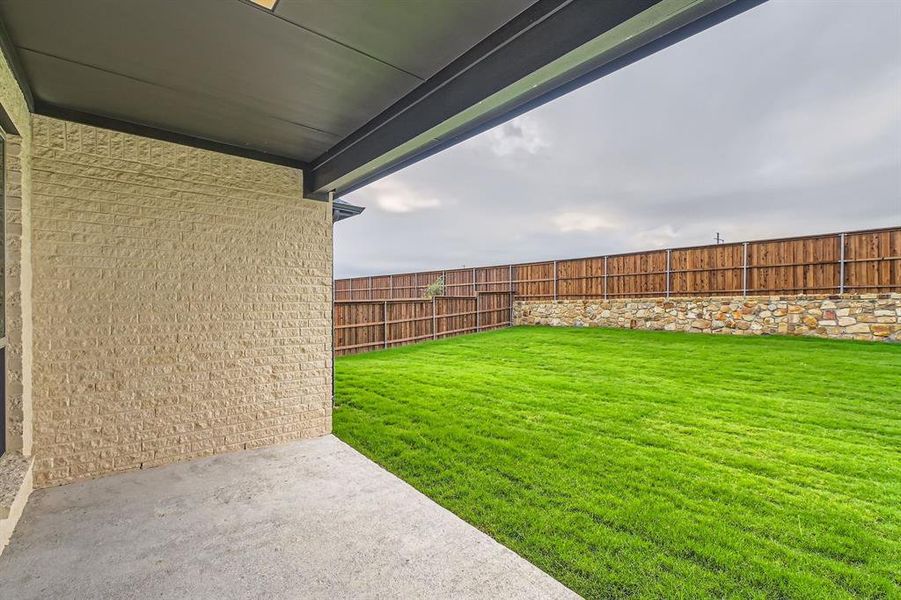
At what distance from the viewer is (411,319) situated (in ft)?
38.1

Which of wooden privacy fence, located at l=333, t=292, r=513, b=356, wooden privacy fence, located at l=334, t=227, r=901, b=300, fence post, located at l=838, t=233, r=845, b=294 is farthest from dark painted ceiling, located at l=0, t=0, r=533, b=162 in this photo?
fence post, located at l=838, t=233, r=845, b=294

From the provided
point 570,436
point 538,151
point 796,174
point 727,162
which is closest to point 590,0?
point 570,436

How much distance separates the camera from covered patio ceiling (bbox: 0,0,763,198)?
1.63 metres

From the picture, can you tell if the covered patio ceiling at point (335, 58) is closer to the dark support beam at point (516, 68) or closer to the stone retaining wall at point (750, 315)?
the dark support beam at point (516, 68)

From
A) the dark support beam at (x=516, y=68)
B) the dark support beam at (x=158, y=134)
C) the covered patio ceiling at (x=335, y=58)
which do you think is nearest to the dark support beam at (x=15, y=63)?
the covered patio ceiling at (x=335, y=58)

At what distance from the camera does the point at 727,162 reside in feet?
38.3

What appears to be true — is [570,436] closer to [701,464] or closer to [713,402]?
[701,464]

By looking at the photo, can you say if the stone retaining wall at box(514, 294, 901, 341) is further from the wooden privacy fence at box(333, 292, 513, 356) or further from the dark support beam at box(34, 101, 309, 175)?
the dark support beam at box(34, 101, 309, 175)

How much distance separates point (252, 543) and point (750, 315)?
12.5 meters

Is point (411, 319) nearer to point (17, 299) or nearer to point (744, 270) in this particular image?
point (17, 299)

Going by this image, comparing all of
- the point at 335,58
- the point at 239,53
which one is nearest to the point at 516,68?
the point at 335,58

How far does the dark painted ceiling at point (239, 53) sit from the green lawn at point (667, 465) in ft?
8.98

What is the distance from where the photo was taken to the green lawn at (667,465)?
1918mm

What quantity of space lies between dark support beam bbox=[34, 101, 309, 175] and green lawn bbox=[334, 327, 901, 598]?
116 inches
